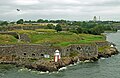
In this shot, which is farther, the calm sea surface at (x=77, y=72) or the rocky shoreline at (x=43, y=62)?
the rocky shoreline at (x=43, y=62)

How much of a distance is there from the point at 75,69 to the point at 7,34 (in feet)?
82.5

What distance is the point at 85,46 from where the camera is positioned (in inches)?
2406

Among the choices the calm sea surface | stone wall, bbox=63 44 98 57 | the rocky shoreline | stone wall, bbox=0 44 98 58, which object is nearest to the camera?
the calm sea surface

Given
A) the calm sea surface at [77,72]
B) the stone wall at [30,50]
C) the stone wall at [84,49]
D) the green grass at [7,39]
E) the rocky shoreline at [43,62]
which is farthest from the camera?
the green grass at [7,39]

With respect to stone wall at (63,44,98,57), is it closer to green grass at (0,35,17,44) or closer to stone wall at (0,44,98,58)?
stone wall at (0,44,98,58)

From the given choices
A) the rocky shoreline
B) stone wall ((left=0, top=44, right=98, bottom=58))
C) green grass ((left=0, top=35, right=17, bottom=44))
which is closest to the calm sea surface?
the rocky shoreline

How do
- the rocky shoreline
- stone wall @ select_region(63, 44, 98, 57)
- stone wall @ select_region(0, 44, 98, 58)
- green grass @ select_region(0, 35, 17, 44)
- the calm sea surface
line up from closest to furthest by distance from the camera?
the calm sea surface, the rocky shoreline, stone wall @ select_region(0, 44, 98, 58), stone wall @ select_region(63, 44, 98, 57), green grass @ select_region(0, 35, 17, 44)

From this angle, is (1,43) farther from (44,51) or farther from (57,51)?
(57,51)

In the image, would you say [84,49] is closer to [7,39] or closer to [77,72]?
[77,72]

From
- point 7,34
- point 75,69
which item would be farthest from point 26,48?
point 7,34

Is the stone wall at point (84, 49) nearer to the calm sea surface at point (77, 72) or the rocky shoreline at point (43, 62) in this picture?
the rocky shoreline at point (43, 62)

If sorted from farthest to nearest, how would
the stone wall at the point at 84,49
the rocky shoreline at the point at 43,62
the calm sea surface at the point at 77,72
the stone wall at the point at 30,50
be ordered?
the stone wall at the point at 84,49
the stone wall at the point at 30,50
the rocky shoreline at the point at 43,62
the calm sea surface at the point at 77,72

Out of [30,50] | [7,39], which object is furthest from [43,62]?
[7,39]

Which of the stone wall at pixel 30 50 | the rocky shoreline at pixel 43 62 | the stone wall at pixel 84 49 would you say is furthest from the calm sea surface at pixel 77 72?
the stone wall at pixel 84 49
